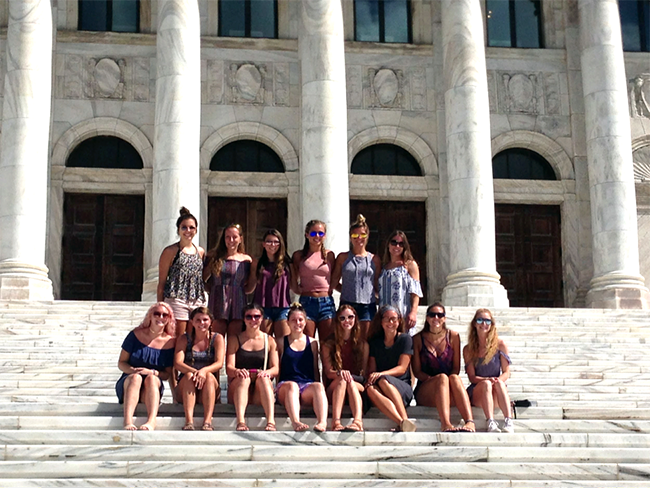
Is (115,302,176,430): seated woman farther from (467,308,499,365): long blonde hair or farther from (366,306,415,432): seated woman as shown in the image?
(467,308,499,365): long blonde hair

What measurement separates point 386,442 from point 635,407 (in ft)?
15.5

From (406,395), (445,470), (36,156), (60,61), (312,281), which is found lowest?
(445,470)

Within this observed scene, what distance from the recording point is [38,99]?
1087 inches

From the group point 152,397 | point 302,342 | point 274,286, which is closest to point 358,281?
point 274,286

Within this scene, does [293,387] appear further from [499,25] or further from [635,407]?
[499,25]

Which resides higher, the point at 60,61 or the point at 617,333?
the point at 60,61

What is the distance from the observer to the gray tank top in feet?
52.3

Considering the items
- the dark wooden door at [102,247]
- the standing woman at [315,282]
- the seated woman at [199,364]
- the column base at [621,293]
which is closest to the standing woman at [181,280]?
the seated woman at [199,364]

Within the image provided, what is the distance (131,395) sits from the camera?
13711 mm

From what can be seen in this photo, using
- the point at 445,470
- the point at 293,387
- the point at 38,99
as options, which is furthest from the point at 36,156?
the point at 445,470

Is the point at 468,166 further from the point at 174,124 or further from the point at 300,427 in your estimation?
the point at 300,427

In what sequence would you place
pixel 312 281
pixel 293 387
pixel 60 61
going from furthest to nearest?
pixel 60 61
pixel 312 281
pixel 293 387

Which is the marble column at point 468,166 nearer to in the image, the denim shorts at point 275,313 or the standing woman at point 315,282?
the standing woman at point 315,282

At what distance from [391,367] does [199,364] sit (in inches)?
95.2
